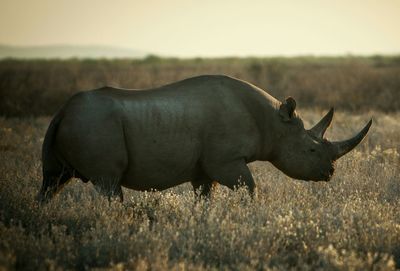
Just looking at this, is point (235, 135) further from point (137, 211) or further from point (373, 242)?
point (373, 242)

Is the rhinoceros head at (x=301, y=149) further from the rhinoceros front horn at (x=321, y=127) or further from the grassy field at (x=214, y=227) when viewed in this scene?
the grassy field at (x=214, y=227)

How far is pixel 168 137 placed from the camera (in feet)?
20.3

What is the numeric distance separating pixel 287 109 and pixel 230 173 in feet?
3.65

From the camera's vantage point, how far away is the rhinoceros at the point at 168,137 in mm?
5887

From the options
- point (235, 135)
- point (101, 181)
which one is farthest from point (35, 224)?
point (235, 135)

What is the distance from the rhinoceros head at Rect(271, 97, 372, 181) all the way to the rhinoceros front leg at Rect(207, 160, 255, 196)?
668 millimetres

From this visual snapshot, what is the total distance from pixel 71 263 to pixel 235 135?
8.24ft

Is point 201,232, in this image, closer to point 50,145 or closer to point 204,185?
point 204,185

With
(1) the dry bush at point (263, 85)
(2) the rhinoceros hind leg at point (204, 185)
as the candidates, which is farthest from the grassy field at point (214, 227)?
(1) the dry bush at point (263, 85)

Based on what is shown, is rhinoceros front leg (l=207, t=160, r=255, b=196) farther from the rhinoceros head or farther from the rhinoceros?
the rhinoceros head

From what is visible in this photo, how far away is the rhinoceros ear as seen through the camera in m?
6.86

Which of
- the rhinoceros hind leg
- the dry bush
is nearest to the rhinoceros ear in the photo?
the rhinoceros hind leg

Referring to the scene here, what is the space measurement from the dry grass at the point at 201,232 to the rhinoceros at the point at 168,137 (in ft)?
0.97

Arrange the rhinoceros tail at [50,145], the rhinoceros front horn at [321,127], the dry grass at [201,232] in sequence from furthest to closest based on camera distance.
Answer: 1. the rhinoceros front horn at [321,127]
2. the rhinoceros tail at [50,145]
3. the dry grass at [201,232]
